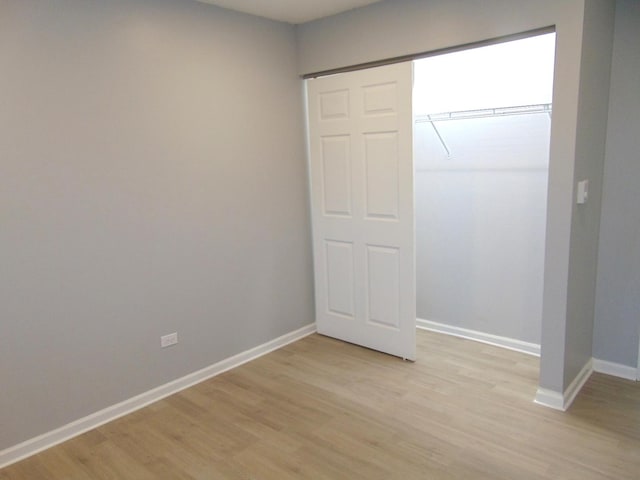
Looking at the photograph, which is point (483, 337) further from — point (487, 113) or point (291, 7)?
point (291, 7)

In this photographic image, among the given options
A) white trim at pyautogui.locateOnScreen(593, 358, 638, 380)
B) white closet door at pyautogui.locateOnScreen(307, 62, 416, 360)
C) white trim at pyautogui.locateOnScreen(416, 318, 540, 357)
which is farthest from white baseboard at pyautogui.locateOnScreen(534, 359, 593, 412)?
white closet door at pyautogui.locateOnScreen(307, 62, 416, 360)

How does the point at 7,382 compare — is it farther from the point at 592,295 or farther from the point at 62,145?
the point at 592,295

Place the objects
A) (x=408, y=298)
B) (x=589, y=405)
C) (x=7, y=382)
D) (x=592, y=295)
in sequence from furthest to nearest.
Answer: (x=408, y=298), (x=592, y=295), (x=589, y=405), (x=7, y=382)

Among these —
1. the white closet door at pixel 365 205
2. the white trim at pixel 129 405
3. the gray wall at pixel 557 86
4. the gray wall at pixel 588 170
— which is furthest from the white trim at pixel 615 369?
the white trim at pixel 129 405

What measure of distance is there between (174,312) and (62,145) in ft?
3.91

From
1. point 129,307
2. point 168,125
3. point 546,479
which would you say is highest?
point 168,125

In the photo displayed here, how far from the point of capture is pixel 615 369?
3.02 m

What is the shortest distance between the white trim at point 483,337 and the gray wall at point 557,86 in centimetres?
50

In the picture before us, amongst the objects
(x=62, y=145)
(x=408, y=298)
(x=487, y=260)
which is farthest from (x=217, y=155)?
(x=487, y=260)

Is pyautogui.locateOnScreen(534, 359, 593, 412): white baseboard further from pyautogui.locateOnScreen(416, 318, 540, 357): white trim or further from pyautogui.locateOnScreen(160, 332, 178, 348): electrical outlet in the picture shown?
pyautogui.locateOnScreen(160, 332, 178, 348): electrical outlet

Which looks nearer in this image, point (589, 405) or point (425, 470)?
point (425, 470)

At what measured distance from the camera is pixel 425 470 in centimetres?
220

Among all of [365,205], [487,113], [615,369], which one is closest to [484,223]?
[487,113]

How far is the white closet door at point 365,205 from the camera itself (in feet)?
10.4
